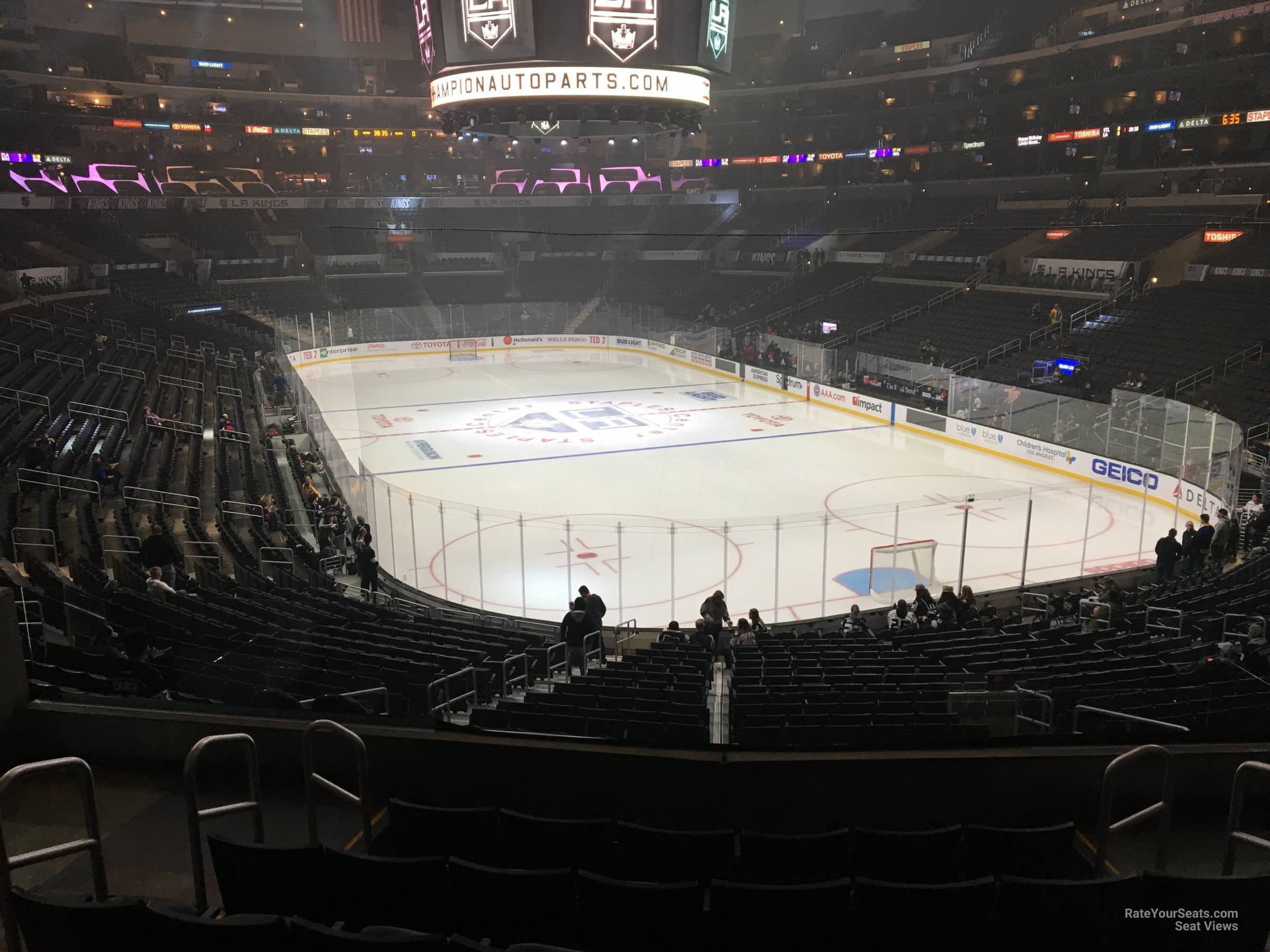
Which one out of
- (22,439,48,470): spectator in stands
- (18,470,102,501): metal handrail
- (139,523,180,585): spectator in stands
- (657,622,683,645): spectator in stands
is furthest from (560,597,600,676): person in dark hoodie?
(22,439,48,470): spectator in stands

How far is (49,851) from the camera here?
3250mm

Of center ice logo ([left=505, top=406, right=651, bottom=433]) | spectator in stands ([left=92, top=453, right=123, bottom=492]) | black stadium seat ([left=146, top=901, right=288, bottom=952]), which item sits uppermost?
black stadium seat ([left=146, top=901, right=288, bottom=952])

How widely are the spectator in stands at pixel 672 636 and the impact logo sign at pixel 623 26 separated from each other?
36.1ft

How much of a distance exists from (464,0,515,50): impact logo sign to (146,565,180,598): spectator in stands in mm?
11306

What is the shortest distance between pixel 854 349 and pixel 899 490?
48.4ft

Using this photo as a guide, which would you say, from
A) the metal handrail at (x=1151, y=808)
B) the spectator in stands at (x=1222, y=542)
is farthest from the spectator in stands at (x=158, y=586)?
the spectator in stands at (x=1222, y=542)

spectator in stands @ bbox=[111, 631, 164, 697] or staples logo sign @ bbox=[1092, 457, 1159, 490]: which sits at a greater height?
spectator in stands @ bbox=[111, 631, 164, 697]

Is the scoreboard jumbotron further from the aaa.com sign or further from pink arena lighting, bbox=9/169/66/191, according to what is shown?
pink arena lighting, bbox=9/169/66/191

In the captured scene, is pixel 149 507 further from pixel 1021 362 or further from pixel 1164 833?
pixel 1021 362

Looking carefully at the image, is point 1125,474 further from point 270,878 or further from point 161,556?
point 270,878

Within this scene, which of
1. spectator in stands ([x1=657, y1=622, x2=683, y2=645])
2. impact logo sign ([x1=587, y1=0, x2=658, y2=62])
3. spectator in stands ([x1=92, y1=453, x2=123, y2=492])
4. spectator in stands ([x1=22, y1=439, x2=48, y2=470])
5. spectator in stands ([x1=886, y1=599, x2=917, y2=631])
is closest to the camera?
spectator in stands ([x1=657, y1=622, x2=683, y2=645])

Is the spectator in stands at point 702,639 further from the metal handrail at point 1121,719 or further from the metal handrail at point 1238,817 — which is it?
the metal handrail at point 1238,817

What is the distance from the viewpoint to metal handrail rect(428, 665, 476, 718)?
7.43 meters

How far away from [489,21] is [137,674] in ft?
46.8
